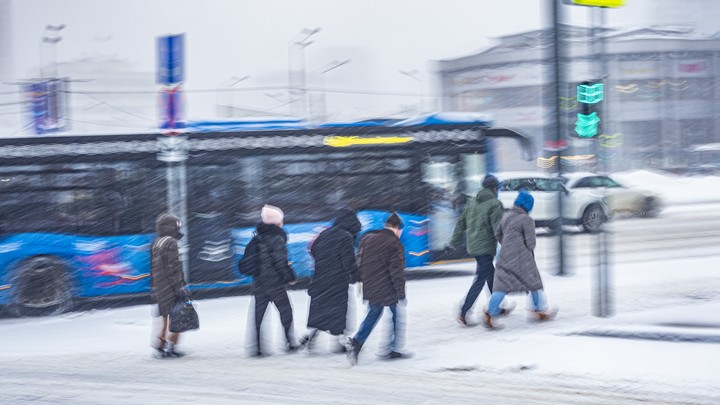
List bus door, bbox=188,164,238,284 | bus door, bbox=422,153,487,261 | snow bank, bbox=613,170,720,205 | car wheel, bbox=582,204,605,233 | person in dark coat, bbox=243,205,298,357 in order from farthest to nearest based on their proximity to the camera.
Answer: snow bank, bbox=613,170,720,205
car wheel, bbox=582,204,605,233
bus door, bbox=422,153,487,261
bus door, bbox=188,164,238,284
person in dark coat, bbox=243,205,298,357

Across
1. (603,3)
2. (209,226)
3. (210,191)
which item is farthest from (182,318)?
(603,3)

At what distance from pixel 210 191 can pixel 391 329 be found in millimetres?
5884

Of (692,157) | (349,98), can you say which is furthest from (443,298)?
(349,98)

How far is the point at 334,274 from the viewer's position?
8.88 metres

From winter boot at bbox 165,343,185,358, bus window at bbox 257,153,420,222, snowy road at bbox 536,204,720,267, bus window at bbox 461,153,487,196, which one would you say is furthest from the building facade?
winter boot at bbox 165,343,185,358

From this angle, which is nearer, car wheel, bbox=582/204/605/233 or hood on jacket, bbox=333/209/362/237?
hood on jacket, bbox=333/209/362/237

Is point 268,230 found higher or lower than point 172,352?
higher

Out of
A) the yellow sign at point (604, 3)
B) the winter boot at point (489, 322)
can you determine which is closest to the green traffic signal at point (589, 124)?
the yellow sign at point (604, 3)

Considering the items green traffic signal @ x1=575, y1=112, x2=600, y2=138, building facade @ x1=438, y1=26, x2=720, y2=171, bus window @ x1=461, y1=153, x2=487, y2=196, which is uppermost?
building facade @ x1=438, y1=26, x2=720, y2=171

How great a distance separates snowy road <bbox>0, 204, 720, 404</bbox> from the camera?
24.2 ft

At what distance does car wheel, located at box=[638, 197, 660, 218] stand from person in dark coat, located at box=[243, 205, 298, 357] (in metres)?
19.4

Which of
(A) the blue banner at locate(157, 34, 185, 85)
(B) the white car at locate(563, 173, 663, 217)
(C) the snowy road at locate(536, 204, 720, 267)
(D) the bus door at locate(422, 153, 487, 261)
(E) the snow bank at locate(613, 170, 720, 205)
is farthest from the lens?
(E) the snow bank at locate(613, 170, 720, 205)

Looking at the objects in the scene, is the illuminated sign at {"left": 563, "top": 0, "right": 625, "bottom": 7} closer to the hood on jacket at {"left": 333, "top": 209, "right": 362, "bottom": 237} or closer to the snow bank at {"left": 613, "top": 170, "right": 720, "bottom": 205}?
the hood on jacket at {"left": 333, "top": 209, "right": 362, "bottom": 237}

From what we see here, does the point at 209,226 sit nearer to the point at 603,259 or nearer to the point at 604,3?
the point at 603,259
